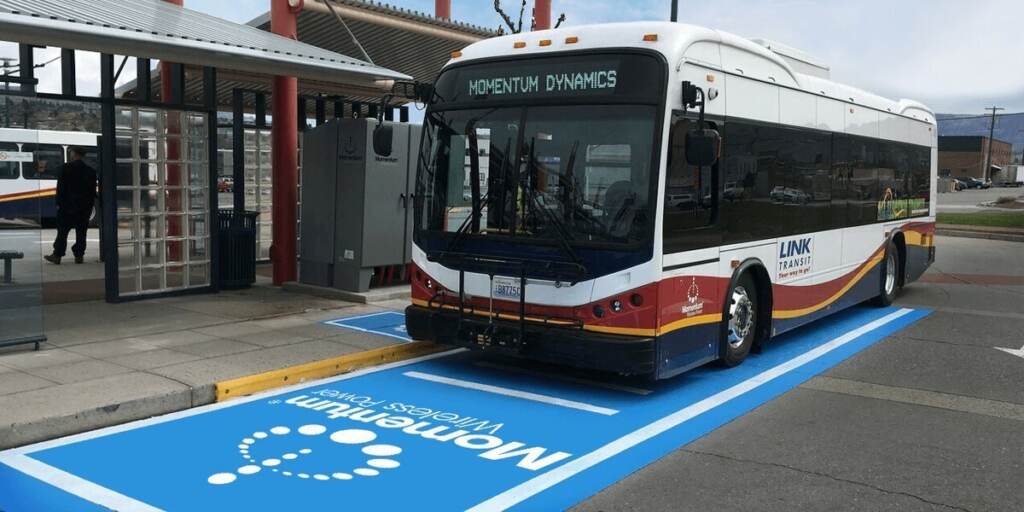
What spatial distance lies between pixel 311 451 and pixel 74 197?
36.5ft

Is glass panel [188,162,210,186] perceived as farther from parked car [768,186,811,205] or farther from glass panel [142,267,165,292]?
parked car [768,186,811,205]

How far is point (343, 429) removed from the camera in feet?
20.3

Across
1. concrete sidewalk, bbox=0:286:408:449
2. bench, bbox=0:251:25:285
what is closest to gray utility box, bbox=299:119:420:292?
concrete sidewalk, bbox=0:286:408:449

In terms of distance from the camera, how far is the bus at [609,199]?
682cm

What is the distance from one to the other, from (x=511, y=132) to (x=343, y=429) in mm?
2883

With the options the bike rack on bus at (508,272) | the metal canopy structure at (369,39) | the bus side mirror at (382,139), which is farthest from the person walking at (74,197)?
the bike rack on bus at (508,272)

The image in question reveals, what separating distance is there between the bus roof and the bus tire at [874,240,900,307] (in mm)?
4196

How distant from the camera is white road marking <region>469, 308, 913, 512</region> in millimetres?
4918

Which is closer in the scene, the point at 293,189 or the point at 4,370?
the point at 4,370

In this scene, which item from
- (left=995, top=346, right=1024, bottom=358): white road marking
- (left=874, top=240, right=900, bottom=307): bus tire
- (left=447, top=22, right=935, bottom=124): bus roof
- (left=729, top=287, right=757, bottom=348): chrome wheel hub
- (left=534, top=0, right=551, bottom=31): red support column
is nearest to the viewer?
(left=447, top=22, right=935, bottom=124): bus roof

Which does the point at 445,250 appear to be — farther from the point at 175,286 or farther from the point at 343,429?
the point at 175,286

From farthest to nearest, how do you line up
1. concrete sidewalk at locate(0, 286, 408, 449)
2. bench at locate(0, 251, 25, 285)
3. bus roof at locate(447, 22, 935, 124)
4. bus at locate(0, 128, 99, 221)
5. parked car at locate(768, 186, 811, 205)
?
parked car at locate(768, 186, 811, 205)
bench at locate(0, 251, 25, 285)
bus at locate(0, 128, 99, 221)
bus roof at locate(447, 22, 935, 124)
concrete sidewalk at locate(0, 286, 408, 449)

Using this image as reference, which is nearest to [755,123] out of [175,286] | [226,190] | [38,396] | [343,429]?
[343,429]

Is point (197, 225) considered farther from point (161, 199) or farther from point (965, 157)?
point (965, 157)
